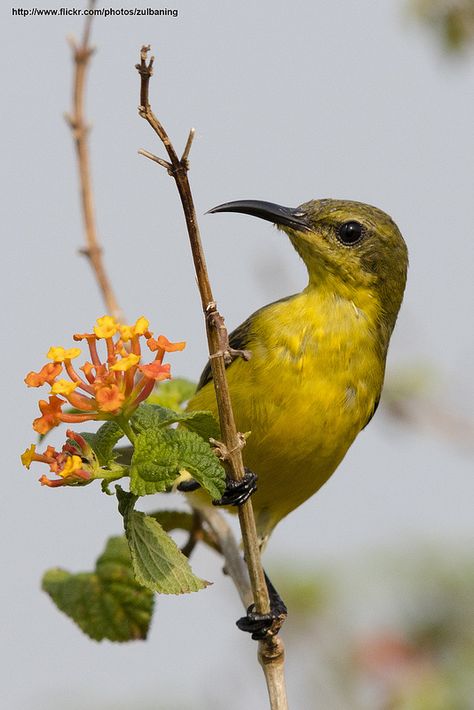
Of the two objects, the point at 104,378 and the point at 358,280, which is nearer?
the point at 104,378

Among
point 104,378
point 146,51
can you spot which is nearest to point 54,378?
point 104,378

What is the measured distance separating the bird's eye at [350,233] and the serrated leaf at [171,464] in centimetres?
260

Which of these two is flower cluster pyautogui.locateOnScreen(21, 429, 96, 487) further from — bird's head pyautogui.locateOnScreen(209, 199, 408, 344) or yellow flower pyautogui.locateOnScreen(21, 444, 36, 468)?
bird's head pyautogui.locateOnScreen(209, 199, 408, 344)

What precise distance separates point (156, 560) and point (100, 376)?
0.55 meters

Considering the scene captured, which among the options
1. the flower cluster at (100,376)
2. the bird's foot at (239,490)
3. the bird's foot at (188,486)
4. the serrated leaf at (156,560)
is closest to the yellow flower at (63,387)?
the flower cluster at (100,376)

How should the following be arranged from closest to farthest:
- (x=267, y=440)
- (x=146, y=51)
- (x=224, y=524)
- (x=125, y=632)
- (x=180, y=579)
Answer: (x=146, y=51) → (x=180, y=579) → (x=125, y=632) → (x=267, y=440) → (x=224, y=524)

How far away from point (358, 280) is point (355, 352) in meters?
0.42

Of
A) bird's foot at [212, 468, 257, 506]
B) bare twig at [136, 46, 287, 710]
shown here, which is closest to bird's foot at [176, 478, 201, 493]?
bird's foot at [212, 468, 257, 506]

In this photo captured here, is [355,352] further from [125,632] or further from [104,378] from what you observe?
[104,378]

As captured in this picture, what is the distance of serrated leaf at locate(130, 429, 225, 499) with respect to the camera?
2.59m

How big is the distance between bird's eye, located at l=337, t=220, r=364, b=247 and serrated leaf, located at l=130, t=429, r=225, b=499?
260 centimetres

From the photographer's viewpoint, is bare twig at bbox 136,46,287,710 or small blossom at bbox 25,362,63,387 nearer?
bare twig at bbox 136,46,287,710

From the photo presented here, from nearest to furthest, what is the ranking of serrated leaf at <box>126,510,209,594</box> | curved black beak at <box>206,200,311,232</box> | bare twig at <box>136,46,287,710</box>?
bare twig at <box>136,46,287,710</box> → serrated leaf at <box>126,510,209,594</box> → curved black beak at <box>206,200,311,232</box>

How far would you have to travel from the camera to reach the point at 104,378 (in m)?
2.55
